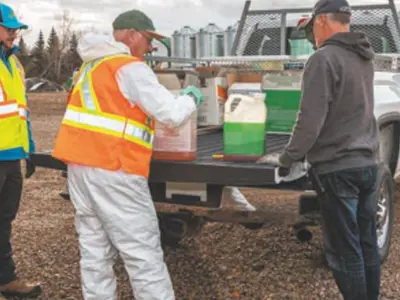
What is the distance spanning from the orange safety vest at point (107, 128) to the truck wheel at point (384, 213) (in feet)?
7.15

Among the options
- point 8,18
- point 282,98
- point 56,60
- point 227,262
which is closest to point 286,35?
point 282,98

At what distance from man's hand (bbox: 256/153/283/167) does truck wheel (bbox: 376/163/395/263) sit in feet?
5.22

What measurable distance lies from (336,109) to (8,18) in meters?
2.31

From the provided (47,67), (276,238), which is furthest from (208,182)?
(47,67)

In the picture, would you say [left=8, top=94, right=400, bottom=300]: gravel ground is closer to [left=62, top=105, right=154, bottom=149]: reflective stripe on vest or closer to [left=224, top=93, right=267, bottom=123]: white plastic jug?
[left=224, top=93, right=267, bottom=123]: white plastic jug

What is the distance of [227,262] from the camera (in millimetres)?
5473

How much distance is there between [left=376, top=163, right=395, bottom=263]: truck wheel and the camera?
5246 millimetres

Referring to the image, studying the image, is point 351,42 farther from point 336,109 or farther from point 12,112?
point 12,112

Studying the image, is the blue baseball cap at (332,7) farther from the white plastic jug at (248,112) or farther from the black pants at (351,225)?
the black pants at (351,225)

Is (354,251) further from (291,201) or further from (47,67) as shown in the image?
(47,67)

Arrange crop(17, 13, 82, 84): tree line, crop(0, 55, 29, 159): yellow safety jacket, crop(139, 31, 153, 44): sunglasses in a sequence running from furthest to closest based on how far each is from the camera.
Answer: crop(17, 13, 82, 84): tree line
crop(0, 55, 29, 159): yellow safety jacket
crop(139, 31, 153, 44): sunglasses

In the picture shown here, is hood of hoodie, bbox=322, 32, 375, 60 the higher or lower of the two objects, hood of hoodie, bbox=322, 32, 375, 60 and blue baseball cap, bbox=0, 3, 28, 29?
the lower

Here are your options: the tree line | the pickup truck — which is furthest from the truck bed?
the tree line

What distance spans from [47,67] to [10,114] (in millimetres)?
65376
